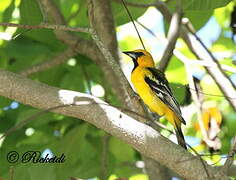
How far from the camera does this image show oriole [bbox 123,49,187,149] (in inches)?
197

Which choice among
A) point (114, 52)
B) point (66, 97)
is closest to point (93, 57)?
point (114, 52)

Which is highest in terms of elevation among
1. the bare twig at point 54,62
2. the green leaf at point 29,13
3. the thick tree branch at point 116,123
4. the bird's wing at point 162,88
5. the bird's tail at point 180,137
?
the green leaf at point 29,13

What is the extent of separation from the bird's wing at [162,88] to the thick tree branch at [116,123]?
1.83m

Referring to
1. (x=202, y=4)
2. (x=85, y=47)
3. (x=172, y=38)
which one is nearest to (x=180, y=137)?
(x=172, y=38)

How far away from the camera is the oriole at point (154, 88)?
502 centimetres

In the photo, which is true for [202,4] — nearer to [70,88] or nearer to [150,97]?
[150,97]

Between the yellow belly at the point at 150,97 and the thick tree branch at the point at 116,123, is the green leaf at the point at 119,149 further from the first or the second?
the thick tree branch at the point at 116,123

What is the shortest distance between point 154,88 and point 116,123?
240 centimetres

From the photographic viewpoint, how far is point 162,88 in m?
5.14

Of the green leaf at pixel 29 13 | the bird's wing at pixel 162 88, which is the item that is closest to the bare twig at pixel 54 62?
the green leaf at pixel 29 13

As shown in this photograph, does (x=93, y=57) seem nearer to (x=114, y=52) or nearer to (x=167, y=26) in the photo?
(x=114, y=52)

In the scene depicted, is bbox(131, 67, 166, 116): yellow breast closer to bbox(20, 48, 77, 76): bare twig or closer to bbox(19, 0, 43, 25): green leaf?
bbox(20, 48, 77, 76): bare twig

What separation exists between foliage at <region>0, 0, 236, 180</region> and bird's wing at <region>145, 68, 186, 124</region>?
0.08 metres

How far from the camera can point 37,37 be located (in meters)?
5.13
